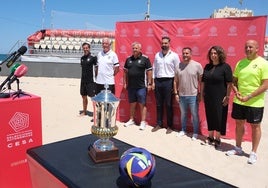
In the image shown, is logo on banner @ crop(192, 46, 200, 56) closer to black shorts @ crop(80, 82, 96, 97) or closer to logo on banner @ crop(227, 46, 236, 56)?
logo on banner @ crop(227, 46, 236, 56)

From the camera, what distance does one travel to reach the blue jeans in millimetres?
4500

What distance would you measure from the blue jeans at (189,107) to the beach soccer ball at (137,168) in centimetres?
328

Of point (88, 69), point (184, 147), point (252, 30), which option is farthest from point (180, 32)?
point (184, 147)

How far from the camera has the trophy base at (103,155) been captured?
1669 mm

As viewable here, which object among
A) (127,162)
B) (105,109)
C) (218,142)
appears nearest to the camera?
(127,162)

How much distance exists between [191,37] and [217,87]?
125cm

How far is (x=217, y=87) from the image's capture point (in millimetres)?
3953

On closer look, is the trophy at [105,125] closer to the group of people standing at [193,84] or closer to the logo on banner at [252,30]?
the group of people standing at [193,84]

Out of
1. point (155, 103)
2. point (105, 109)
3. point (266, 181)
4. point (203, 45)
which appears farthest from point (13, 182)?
point (203, 45)

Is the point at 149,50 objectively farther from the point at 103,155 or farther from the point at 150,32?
the point at 103,155

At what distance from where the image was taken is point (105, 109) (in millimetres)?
1712

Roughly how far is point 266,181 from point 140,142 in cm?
192

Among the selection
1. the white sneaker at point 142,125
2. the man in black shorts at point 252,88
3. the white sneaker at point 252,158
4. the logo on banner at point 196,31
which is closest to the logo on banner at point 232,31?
the logo on banner at point 196,31

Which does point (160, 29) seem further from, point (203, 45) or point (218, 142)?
point (218, 142)
